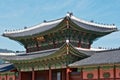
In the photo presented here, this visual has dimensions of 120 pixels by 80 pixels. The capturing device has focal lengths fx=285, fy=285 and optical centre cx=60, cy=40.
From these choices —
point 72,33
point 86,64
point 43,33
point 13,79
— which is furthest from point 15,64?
point 86,64

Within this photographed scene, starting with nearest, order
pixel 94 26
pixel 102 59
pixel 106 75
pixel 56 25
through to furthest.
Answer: pixel 106 75
pixel 102 59
pixel 56 25
pixel 94 26

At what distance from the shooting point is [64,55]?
31.3 m

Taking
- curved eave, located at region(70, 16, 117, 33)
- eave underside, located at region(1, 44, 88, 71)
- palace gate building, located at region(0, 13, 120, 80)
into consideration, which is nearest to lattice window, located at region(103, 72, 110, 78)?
palace gate building, located at region(0, 13, 120, 80)

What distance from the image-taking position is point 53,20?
41.1 meters

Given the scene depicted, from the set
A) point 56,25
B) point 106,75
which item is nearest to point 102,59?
point 106,75

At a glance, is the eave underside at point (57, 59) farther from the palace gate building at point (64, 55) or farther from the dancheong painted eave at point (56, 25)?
the dancheong painted eave at point (56, 25)

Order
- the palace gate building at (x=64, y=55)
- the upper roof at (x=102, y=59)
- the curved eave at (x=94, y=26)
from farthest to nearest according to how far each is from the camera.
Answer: the curved eave at (x=94, y=26) → the palace gate building at (x=64, y=55) → the upper roof at (x=102, y=59)

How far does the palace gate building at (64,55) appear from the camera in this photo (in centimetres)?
2895

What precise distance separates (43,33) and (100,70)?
11.0 metres

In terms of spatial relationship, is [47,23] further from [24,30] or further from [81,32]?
[81,32]

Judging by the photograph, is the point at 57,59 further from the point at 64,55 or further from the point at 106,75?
the point at 106,75

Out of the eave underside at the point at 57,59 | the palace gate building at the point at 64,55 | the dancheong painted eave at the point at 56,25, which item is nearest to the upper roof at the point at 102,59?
the palace gate building at the point at 64,55

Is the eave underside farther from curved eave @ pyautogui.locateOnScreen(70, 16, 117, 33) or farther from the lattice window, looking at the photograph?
curved eave @ pyautogui.locateOnScreen(70, 16, 117, 33)

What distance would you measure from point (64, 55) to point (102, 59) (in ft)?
14.4
